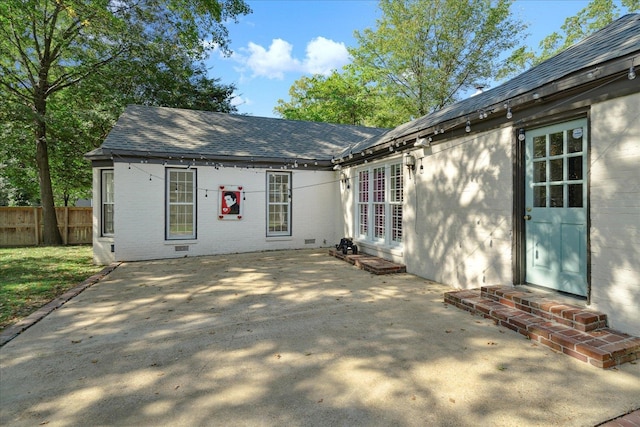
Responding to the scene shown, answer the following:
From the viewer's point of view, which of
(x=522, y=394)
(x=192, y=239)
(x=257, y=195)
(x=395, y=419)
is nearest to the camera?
(x=395, y=419)

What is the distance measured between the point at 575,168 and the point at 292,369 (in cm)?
391

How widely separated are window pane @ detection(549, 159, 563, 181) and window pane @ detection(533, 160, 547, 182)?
0.08 m

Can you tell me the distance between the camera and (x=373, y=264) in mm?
6996

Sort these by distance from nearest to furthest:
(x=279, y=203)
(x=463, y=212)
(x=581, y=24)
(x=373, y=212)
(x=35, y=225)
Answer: (x=463, y=212) < (x=373, y=212) < (x=279, y=203) < (x=35, y=225) < (x=581, y=24)

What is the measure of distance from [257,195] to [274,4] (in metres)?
8.27

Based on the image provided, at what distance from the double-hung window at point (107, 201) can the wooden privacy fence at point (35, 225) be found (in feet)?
16.2

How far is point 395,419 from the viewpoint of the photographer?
6.90 feet

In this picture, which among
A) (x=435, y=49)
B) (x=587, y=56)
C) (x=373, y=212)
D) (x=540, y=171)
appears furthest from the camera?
(x=435, y=49)

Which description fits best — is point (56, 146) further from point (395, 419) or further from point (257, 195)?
point (395, 419)

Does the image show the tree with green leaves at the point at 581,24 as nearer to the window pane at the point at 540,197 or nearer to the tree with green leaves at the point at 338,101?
the tree with green leaves at the point at 338,101

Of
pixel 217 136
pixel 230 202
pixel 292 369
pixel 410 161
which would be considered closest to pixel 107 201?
pixel 230 202

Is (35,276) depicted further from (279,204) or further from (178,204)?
(279,204)

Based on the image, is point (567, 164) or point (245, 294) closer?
point (567, 164)

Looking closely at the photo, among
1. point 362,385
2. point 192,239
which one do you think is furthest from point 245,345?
point 192,239
